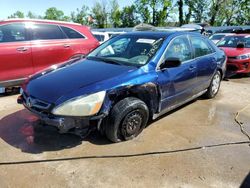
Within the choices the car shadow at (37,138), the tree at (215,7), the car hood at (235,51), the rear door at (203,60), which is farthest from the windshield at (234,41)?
the tree at (215,7)

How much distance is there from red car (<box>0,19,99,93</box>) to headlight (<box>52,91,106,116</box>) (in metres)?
3.08

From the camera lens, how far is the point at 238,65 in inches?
335

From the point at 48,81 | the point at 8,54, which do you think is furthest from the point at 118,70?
the point at 8,54

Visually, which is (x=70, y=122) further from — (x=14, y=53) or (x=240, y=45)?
(x=240, y=45)

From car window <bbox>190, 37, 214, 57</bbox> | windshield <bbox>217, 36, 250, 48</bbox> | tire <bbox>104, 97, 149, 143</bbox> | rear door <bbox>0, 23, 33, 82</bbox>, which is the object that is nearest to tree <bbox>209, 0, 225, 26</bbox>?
windshield <bbox>217, 36, 250, 48</bbox>

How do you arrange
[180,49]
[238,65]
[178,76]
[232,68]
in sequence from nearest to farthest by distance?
[178,76]
[180,49]
[238,65]
[232,68]

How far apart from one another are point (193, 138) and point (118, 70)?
Answer: 60.2 inches

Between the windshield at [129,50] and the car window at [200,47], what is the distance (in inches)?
38.4

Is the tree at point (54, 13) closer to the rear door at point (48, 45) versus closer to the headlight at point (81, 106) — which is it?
the rear door at point (48, 45)

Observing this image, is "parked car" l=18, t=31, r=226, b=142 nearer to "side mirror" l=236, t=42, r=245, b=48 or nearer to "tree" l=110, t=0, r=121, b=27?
"side mirror" l=236, t=42, r=245, b=48

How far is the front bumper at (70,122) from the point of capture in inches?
130

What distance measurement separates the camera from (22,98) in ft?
12.9

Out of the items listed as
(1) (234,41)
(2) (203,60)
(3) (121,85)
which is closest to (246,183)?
(3) (121,85)

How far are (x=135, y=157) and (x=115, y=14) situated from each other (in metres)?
48.6
